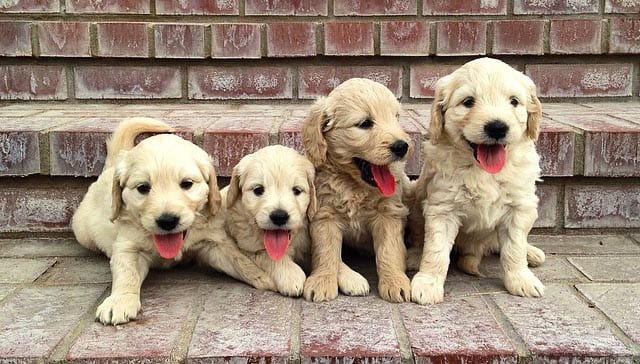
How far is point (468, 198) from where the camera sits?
2797 millimetres

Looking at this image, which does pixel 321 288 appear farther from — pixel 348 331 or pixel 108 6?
pixel 108 6

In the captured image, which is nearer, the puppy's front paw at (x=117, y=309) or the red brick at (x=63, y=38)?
the puppy's front paw at (x=117, y=309)

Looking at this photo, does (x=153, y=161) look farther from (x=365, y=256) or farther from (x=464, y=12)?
(x=464, y=12)

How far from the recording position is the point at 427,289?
8.84 ft

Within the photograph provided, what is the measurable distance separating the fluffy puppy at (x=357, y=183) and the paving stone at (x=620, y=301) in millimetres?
792

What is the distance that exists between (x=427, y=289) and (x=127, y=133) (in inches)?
69.7

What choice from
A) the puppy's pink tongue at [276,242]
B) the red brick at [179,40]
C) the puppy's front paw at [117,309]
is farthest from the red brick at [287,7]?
the puppy's front paw at [117,309]

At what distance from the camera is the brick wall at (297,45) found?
14.6 feet

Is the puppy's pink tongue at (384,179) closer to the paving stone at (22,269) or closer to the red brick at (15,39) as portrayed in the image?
the paving stone at (22,269)

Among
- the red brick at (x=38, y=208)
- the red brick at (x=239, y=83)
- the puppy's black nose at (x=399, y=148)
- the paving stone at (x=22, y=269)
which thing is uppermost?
the red brick at (x=239, y=83)

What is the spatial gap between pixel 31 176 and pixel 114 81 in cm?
119

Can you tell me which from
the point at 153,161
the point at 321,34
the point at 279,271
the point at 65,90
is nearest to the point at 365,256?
the point at 279,271

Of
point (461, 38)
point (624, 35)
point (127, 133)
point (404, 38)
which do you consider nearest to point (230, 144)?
point (127, 133)

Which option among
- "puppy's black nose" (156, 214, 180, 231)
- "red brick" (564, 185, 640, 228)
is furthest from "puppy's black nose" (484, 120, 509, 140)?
"puppy's black nose" (156, 214, 180, 231)
